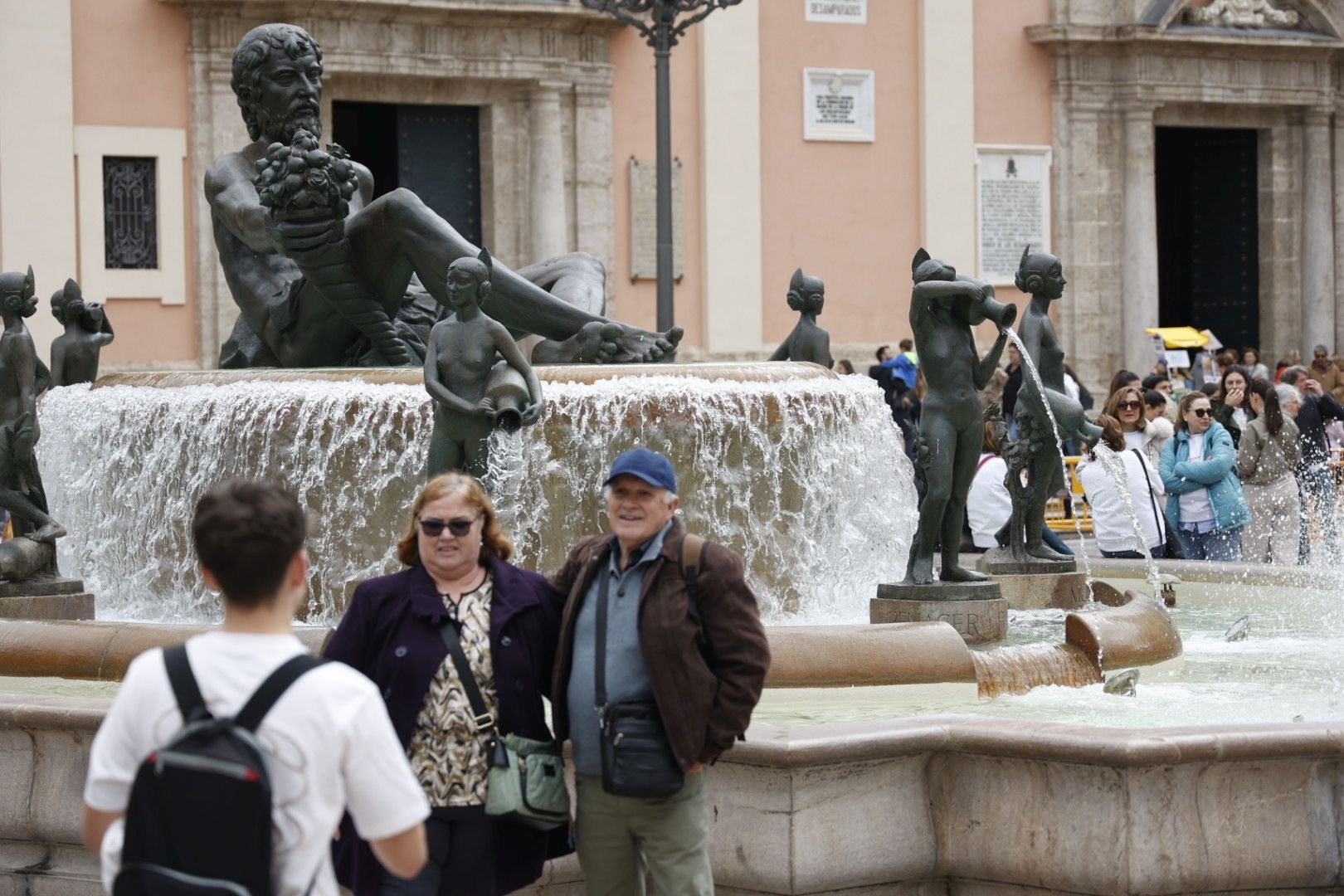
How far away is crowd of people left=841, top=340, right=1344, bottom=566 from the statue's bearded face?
11.4 feet

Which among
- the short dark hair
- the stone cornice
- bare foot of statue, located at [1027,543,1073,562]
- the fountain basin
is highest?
the stone cornice

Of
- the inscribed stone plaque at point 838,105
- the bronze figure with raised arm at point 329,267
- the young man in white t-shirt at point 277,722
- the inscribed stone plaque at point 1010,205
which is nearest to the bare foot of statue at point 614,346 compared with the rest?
the bronze figure with raised arm at point 329,267

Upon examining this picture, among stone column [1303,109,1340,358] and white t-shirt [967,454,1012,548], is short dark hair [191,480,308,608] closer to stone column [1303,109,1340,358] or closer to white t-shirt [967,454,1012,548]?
white t-shirt [967,454,1012,548]

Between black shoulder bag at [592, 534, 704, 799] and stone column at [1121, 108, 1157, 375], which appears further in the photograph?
stone column at [1121, 108, 1157, 375]

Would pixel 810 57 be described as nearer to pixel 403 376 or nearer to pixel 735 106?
pixel 735 106

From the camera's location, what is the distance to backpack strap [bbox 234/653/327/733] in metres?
2.93

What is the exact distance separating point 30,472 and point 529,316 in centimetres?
191

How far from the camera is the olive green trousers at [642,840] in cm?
409

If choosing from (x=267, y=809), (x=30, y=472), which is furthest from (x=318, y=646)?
(x=267, y=809)

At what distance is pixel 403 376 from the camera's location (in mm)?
7871

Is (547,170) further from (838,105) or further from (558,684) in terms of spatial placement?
(558,684)

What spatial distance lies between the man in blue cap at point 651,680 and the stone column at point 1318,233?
24.4 m

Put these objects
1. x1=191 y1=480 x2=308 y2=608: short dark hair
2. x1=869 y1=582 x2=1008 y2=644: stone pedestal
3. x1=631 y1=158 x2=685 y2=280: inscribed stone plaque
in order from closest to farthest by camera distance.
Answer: x1=191 y1=480 x2=308 y2=608: short dark hair, x1=869 y1=582 x2=1008 y2=644: stone pedestal, x1=631 y1=158 x2=685 y2=280: inscribed stone plaque

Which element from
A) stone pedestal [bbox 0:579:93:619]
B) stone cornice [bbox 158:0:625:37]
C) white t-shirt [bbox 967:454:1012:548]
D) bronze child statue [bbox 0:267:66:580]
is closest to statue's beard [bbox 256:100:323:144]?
bronze child statue [bbox 0:267:66:580]
